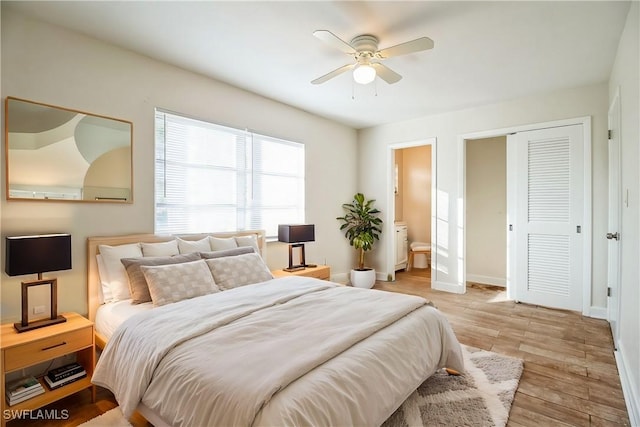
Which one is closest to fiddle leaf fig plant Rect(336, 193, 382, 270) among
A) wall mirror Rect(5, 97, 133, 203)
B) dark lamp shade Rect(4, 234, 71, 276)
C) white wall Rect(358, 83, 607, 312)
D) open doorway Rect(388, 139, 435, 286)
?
white wall Rect(358, 83, 607, 312)

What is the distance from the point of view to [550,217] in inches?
159

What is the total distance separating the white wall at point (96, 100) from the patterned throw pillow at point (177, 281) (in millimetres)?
666

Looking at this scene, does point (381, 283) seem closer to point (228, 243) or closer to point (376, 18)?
point (228, 243)

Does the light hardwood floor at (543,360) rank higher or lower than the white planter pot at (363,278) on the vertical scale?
lower

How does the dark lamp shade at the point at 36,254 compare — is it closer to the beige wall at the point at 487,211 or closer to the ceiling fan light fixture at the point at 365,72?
the ceiling fan light fixture at the point at 365,72

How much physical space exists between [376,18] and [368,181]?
11.4 feet

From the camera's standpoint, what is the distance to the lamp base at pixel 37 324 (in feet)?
6.69

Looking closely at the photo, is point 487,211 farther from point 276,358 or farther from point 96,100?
point 96,100

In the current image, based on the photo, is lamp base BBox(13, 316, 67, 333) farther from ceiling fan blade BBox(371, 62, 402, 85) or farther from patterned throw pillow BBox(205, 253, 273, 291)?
ceiling fan blade BBox(371, 62, 402, 85)

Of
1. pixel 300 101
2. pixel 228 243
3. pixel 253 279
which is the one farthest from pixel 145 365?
pixel 300 101

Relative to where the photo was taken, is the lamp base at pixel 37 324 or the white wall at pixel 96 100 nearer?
the lamp base at pixel 37 324

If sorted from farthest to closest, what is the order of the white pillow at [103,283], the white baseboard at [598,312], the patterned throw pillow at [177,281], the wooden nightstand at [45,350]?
1. the white baseboard at [598,312]
2. the white pillow at [103,283]
3. the patterned throw pillow at [177,281]
4. the wooden nightstand at [45,350]

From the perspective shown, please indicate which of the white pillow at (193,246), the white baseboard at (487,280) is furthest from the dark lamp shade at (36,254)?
the white baseboard at (487,280)

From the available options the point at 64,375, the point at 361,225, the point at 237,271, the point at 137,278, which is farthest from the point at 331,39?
the point at 361,225
